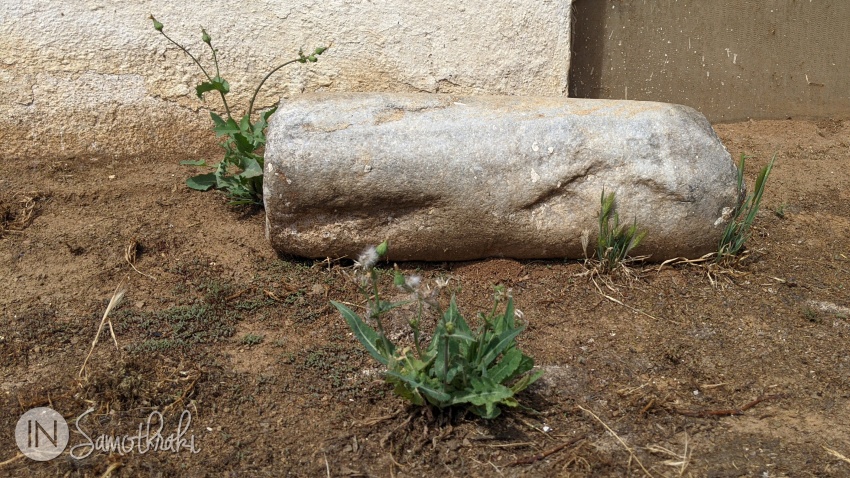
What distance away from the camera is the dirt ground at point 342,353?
216 centimetres

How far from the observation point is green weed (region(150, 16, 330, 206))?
10.5 ft

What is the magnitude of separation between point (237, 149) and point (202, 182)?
0.89ft

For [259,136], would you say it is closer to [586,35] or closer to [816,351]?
[586,35]

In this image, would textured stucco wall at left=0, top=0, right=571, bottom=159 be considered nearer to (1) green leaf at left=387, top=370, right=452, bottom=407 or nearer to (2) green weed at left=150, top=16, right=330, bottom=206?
(2) green weed at left=150, top=16, right=330, bottom=206

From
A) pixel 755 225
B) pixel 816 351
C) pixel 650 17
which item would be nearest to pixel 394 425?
pixel 816 351

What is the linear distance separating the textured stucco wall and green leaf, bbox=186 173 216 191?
0.38 m

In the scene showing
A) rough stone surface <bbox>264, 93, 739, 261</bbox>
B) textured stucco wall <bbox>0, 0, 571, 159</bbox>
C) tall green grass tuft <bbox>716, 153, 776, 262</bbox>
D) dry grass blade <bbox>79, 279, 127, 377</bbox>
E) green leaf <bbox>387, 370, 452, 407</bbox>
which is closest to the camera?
green leaf <bbox>387, 370, 452, 407</bbox>

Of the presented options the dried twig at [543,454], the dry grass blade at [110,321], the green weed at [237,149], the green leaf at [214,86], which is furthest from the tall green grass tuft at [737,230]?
the dry grass blade at [110,321]

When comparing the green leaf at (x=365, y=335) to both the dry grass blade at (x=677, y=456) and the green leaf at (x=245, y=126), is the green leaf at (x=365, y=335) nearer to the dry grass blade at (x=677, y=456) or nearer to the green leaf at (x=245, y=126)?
the dry grass blade at (x=677, y=456)

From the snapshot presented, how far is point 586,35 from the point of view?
4172 millimetres

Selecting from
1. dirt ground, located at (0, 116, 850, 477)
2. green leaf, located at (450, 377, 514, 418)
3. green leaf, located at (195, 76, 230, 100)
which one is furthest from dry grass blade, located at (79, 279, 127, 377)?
green leaf, located at (450, 377, 514, 418)

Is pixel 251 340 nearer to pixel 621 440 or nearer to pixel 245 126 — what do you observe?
pixel 245 126

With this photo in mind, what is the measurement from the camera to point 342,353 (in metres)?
2.59

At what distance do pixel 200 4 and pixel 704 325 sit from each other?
2.52 metres
